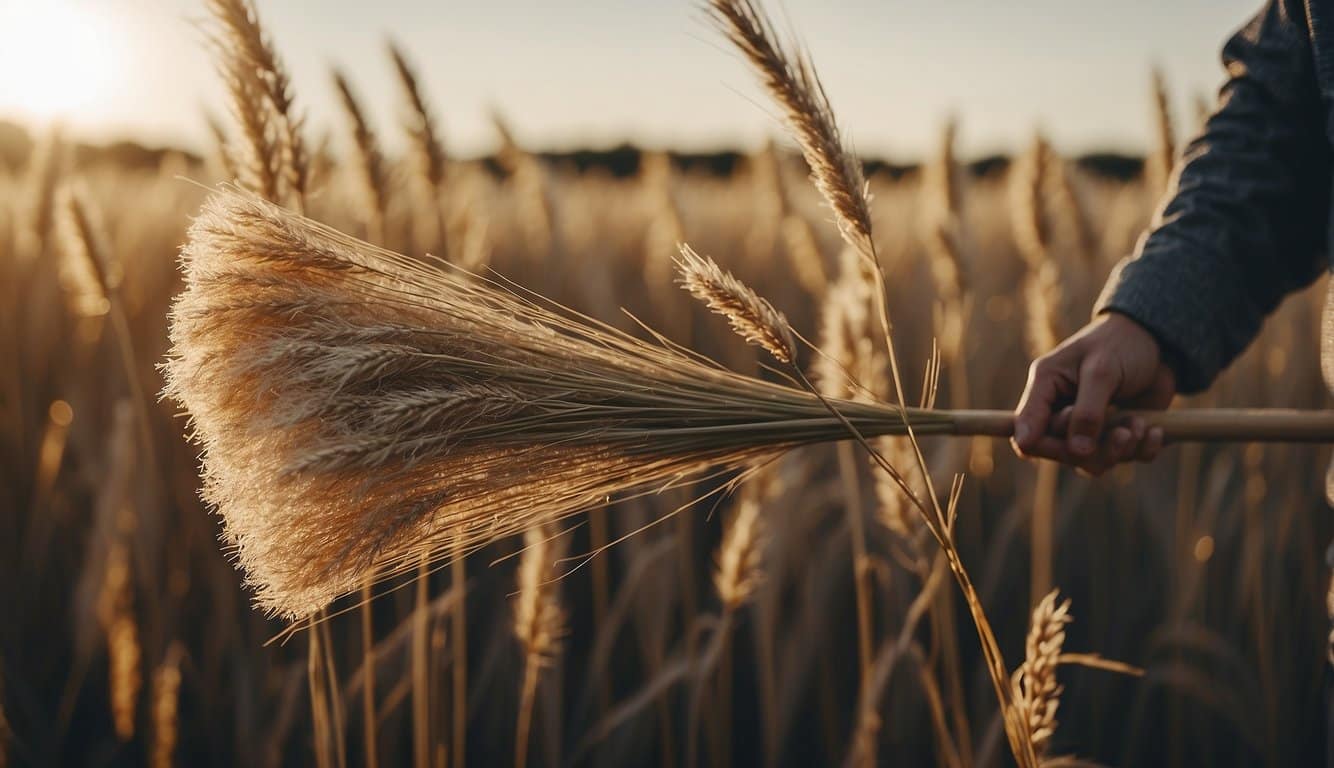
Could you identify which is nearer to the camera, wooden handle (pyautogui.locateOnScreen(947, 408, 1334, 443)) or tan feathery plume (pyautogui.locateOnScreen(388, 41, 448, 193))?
wooden handle (pyautogui.locateOnScreen(947, 408, 1334, 443))

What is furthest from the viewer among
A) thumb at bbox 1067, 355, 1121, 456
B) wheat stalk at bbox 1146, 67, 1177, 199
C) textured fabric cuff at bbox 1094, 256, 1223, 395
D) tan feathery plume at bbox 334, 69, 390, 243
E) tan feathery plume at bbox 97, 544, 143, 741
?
wheat stalk at bbox 1146, 67, 1177, 199

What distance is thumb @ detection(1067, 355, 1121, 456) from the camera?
94 cm

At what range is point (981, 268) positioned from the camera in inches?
182

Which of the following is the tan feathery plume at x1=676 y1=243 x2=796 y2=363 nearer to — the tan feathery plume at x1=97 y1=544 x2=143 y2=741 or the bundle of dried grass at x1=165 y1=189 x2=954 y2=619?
the bundle of dried grass at x1=165 y1=189 x2=954 y2=619

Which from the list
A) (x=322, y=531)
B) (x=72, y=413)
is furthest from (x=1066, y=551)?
Result: (x=72, y=413)

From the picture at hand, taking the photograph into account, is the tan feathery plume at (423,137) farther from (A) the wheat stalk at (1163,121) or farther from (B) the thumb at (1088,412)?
(A) the wheat stalk at (1163,121)

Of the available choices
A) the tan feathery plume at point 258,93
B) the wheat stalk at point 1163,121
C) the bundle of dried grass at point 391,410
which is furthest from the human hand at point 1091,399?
the wheat stalk at point 1163,121

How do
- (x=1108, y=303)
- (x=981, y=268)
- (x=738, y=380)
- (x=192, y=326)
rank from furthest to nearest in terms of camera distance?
(x=981, y=268) → (x=1108, y=303) → (x=738, y=380) → (x=192, y=326)

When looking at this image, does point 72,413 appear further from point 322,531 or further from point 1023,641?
point 1023,641

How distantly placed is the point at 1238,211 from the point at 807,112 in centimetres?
56

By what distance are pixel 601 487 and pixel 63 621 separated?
6.61 ft

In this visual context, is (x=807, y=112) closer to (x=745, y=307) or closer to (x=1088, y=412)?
(x=745, y=307)

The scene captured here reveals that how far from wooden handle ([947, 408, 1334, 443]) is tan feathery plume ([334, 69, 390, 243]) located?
89 centimetres

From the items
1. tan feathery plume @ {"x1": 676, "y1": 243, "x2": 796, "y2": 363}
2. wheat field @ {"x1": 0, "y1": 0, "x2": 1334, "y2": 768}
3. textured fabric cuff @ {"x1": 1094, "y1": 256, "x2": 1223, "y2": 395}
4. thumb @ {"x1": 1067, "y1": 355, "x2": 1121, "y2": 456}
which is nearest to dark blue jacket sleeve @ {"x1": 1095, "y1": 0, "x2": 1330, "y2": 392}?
textured fabric cuff @ {"x1": 1094, "y1": 256, "x2": 1223, "y2": 395}
